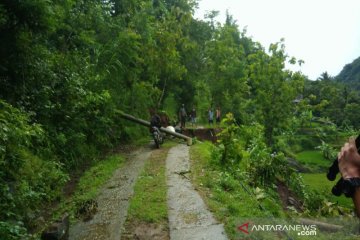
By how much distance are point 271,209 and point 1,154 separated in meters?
5.64

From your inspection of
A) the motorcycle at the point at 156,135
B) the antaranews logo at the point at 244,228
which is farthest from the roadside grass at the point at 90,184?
the antaranews logo at the point at 244,228

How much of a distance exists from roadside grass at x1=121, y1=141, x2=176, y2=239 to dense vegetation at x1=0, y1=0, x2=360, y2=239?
175 cm

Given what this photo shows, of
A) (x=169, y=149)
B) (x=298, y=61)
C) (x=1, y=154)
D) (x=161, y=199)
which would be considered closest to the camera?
(x=1, y=154)

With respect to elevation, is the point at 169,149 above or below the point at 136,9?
below

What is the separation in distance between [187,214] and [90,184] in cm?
354

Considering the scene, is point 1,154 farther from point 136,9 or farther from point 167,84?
point 167,84

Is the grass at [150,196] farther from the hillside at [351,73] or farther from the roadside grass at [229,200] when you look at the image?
the hillside at [351,73]

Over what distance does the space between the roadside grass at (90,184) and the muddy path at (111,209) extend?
0.20 m

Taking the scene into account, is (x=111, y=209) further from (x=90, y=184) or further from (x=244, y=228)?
(x=244, y=228)

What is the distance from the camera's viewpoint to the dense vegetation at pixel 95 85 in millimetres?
7039

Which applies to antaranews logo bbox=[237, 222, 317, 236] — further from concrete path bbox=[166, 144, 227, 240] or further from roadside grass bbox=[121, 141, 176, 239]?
roadside grass bbox=[121, 141, 176, 239]

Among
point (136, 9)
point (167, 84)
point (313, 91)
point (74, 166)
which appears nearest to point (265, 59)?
point (167, 84)

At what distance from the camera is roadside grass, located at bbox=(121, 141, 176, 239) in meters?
6.14

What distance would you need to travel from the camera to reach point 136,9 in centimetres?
2023
